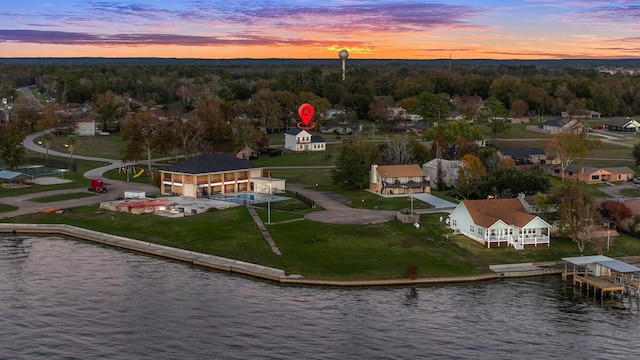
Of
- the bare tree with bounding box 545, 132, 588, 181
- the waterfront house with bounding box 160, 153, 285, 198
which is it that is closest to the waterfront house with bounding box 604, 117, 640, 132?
the bare tree with bounding box 545, 132, 588, 181

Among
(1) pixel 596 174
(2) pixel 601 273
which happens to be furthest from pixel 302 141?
(2) pixel 601 273

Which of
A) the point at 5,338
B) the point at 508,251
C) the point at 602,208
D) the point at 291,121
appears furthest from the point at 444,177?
the point at 291,121

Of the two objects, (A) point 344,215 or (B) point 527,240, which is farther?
(A) point 344,215

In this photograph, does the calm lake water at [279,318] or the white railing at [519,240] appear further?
the white railing at [519,240]

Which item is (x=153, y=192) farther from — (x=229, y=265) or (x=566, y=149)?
(x=566, y=149)

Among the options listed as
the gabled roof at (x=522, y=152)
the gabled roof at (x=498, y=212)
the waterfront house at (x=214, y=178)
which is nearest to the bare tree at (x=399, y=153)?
the waterfront house at (x=214, y=178)

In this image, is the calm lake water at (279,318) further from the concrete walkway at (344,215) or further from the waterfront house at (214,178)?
the waterfront house at (214,178)
